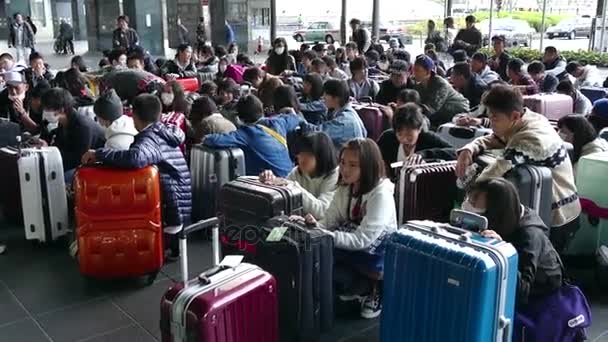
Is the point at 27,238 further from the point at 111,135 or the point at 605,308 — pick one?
the point at 605,308

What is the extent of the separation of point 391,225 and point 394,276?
28.6 inches

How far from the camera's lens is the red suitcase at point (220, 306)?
94.7 inches

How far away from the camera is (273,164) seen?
473cm

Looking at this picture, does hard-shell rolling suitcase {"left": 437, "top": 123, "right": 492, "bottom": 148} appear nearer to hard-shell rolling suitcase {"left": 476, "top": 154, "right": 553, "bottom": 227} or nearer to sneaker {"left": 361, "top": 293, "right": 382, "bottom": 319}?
hard-shell rolling suitcase {"left": 476, "top": 154, "right": 553, "bottom": 227}

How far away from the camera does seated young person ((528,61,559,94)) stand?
7.20 metres

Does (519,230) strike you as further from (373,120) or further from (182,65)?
(182,65)

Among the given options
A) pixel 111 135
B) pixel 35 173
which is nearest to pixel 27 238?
pixel 35 173

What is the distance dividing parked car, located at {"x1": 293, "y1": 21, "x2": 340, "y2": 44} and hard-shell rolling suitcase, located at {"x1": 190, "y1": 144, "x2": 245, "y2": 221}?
18738 millimetres

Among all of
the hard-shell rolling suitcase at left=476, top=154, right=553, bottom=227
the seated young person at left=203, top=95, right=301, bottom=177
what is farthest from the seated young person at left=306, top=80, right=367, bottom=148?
the hard-shell rolling suitcase at left=476, top=154, right=553, bottom=227

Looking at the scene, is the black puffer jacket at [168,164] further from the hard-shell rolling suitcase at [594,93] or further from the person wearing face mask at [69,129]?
the hard-shell rolling suitcase at [594,93]

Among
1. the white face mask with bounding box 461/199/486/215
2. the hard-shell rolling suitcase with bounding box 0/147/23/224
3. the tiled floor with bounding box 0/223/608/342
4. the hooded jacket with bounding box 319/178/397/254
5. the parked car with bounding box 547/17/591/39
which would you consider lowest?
the tiled floor with bounding box 0/223/608/342

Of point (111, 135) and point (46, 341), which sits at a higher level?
point (111, 135)

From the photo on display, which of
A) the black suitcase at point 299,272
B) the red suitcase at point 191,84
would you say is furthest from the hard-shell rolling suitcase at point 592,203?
the red suitcase at point 191,84

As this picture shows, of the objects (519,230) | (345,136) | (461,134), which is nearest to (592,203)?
(461,134)
